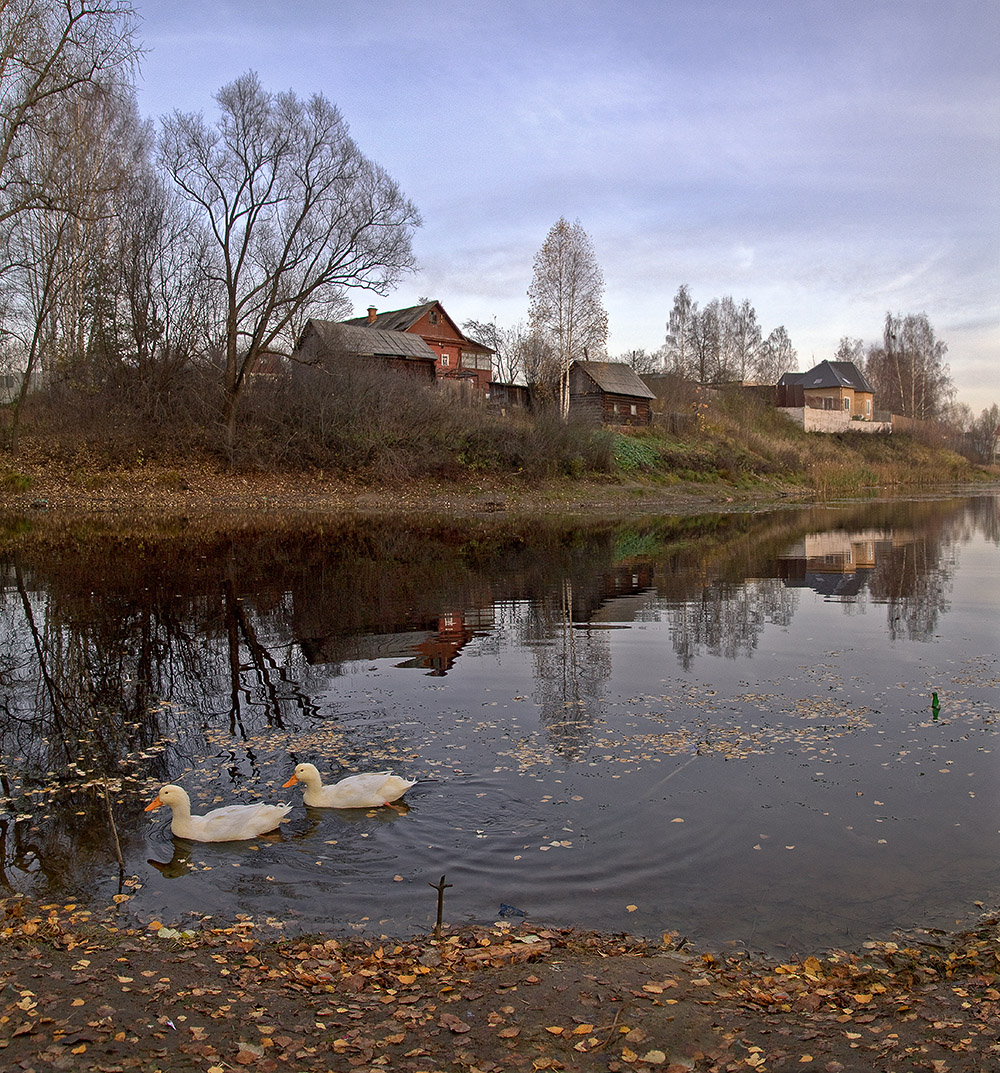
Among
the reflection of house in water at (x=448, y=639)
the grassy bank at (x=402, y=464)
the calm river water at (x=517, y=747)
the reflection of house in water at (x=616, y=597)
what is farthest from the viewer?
the grassy bank at (x=402, y=464)

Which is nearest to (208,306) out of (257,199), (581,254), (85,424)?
(257,199)

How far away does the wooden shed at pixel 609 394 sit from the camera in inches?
2372

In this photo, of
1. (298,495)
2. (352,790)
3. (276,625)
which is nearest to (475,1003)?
(352,790)

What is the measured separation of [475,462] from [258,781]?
37114mm

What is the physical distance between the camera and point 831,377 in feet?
300

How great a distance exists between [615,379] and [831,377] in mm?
40137

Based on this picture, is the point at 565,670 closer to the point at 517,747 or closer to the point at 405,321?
the point at 517,747

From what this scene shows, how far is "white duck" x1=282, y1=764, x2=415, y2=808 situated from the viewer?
24.6 ft

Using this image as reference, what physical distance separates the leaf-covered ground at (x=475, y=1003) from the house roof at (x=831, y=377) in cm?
9339

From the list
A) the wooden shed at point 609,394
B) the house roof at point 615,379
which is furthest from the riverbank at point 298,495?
the house roof at point 615,379

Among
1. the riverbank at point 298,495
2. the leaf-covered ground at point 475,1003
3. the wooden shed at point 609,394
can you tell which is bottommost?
the leaf-covered ground at point 475,1003

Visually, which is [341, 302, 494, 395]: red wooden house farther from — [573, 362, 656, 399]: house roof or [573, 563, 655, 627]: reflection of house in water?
[573, 563, 655, 627]: reflection of house in water

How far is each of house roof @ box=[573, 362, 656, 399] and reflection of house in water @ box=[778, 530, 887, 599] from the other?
2937 centimetres

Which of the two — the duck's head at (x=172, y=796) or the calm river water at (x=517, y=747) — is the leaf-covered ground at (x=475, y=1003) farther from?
the duck's head at (x=172, y=796)
